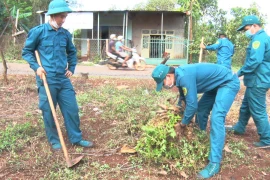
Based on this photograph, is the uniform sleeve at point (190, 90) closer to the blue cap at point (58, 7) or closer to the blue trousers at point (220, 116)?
the blue trousers at point (220, 116)

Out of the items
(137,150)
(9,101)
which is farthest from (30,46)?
(9,101)

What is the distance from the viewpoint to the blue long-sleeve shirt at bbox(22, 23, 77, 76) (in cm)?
395

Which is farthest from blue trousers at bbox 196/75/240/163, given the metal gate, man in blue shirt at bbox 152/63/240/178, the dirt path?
the metal gate

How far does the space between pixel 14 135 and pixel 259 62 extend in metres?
3.63

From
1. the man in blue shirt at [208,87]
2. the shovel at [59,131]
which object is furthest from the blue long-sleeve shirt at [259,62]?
the shovel at [59,131]

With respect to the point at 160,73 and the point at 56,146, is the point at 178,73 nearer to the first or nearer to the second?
A: the point at 160,73

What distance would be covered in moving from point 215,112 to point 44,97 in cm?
213

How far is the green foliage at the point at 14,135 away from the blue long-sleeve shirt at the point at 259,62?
332cm

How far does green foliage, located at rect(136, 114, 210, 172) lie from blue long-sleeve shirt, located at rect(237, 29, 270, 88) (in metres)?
1.46

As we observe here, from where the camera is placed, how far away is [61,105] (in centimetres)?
421

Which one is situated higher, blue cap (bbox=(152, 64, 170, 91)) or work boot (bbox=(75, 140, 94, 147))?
blue cap (bbox=(152, 64, 170, 91))

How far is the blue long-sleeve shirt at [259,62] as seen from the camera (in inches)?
177

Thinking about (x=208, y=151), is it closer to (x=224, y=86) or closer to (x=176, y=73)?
(x=224, y=86)

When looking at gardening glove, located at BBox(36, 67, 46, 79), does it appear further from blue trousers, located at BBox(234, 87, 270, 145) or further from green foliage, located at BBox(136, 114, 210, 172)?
blue trousers, located at BBox(234, 87, 270, 145)
